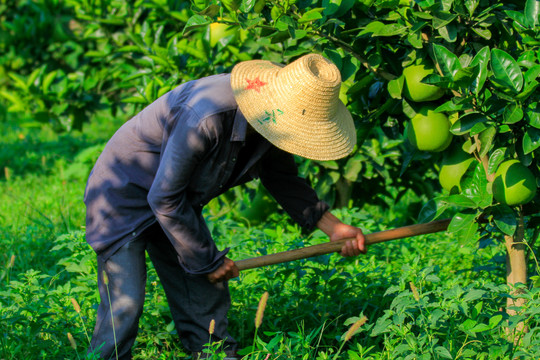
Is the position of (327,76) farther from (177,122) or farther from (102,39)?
(102,39)

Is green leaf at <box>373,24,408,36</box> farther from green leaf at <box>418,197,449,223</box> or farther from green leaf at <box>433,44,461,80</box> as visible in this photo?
green leaf at <box>418,197,449,223</box>

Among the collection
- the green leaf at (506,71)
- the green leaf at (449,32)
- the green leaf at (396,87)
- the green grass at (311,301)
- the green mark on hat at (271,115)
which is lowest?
the green grass at (311,301)

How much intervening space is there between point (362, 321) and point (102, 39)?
320 centimetres

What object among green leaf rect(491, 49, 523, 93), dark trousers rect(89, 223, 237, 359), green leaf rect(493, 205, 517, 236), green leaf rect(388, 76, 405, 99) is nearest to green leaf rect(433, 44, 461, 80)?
green leaf rect(491, 49, 523, 93)

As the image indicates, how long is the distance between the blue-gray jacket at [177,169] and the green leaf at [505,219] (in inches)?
34.5

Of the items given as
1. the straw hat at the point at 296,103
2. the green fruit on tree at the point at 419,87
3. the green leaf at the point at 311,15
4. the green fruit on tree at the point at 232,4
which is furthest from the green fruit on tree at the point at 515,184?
the green fruit on tree at the point at 232,4

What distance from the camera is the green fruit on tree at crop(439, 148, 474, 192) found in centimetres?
273

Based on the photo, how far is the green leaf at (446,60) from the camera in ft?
8.09

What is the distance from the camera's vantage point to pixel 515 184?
8.19 ft

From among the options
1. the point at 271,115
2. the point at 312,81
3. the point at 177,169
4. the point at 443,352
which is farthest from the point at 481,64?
the point at 177,169

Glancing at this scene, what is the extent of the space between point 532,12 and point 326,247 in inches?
44.6

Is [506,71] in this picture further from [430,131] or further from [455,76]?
[430,131]

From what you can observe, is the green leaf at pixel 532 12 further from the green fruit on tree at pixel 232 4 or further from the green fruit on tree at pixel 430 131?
the green fruit on tree at pixel 232 4

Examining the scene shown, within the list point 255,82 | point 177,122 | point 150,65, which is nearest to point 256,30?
point 255,82
